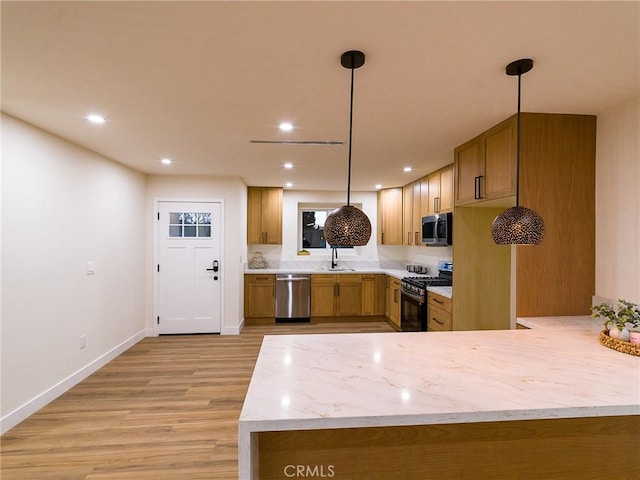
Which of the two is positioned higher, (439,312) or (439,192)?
(439,192)

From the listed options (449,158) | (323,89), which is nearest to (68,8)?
(323,89)

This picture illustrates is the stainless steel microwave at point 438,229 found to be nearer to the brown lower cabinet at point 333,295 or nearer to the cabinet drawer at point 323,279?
the brown lower cabinet at point 333,295

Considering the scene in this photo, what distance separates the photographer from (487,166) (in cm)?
250

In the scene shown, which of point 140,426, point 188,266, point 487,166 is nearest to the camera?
point 140,426

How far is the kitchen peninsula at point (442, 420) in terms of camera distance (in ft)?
3.32

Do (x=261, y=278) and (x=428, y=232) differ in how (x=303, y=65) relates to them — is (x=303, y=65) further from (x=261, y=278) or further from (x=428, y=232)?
(x=261, y=278)

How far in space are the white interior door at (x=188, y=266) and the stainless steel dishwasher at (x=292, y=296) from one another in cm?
104

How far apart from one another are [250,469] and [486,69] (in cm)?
208

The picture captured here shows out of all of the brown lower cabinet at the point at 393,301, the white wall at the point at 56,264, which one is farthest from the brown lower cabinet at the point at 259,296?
the brown lower cabinet at the point at 393,301

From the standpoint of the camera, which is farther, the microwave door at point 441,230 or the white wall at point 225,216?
the white wall at point 225,216

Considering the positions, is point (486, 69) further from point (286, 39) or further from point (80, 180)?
point (80, 180)

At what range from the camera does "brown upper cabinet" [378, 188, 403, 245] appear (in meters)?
5.37

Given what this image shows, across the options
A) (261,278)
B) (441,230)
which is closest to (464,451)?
(441,230)

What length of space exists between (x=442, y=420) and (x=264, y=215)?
4.76m
